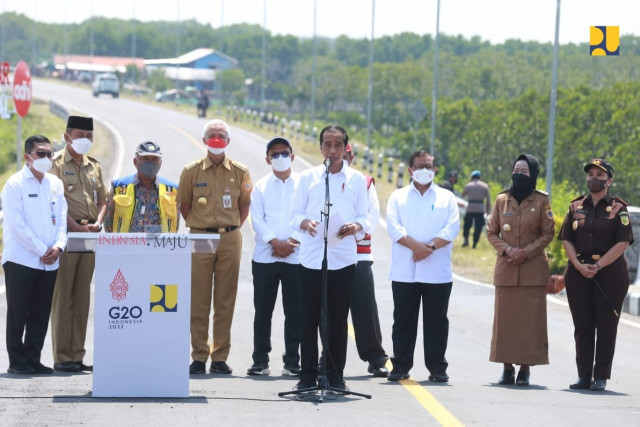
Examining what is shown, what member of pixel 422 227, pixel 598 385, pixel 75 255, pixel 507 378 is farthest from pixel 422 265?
pixel 75 255

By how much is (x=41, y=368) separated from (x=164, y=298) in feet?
6.00

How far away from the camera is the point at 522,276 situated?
1123 cm

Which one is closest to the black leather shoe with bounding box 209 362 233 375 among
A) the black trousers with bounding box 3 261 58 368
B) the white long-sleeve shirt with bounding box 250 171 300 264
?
the white long-sleeve shirt with bounding box 250 171 300 264

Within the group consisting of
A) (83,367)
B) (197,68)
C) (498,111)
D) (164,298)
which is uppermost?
(197,68)

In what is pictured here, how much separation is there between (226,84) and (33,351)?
496 ft

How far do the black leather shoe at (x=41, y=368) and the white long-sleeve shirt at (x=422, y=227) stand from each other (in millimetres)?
3124

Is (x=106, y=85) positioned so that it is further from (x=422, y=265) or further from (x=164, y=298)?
(x=164, y=298)

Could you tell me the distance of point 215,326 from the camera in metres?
11.4

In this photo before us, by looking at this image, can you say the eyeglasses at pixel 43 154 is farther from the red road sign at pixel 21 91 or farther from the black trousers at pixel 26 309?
the red road sign at pixel 21 91

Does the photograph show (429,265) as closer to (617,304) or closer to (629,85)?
(617,304)

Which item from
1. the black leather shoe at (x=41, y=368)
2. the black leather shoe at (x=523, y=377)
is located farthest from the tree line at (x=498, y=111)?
the black leather shoe at (x=41, y=368)

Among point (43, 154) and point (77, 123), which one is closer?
point (43, 154)

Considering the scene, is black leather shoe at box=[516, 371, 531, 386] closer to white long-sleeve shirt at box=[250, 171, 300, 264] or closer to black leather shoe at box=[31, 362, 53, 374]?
white long-sleeve shirt at box=[250, 171, 300, 264]

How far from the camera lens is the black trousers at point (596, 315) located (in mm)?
11047
